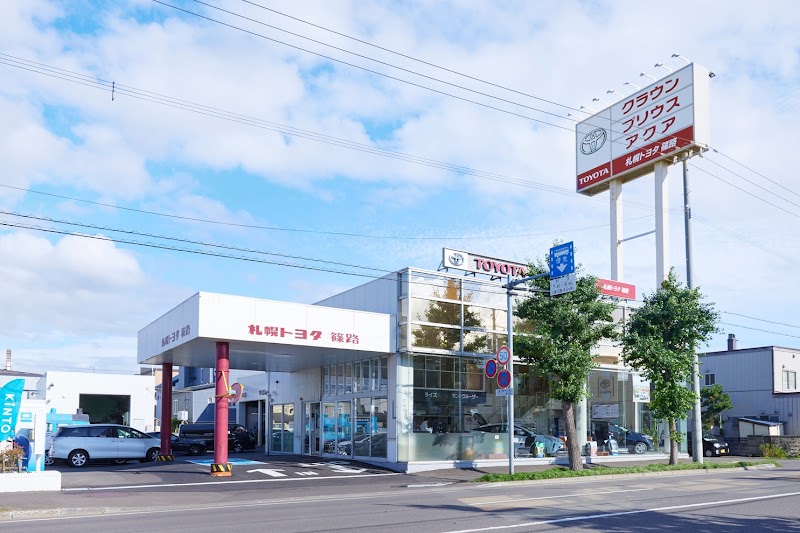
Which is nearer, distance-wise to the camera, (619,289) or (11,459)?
(11,459)

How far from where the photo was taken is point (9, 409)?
1888 centimetres

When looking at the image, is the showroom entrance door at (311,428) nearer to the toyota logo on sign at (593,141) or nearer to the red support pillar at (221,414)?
the red support pillar at (221,414)

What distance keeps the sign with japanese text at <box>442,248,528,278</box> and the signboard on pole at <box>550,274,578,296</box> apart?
12.9 feet

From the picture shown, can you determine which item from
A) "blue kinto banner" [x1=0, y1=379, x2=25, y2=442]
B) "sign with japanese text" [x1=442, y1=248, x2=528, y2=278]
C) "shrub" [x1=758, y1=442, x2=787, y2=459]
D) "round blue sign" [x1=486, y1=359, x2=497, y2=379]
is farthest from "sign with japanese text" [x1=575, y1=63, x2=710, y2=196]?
"blue kinto banner" [x1=0, y1=379, x2=25, y2=442]

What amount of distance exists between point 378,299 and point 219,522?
1437cm

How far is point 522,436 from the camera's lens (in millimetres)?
28266

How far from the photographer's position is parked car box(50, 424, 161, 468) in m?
28.0

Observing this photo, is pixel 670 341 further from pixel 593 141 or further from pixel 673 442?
pixel 593 141

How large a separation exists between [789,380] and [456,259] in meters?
32.5

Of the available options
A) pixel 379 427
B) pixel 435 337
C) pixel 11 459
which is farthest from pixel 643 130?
pixel 11 459

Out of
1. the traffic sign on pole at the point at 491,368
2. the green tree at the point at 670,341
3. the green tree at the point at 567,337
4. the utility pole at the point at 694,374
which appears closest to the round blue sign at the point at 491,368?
the traffic sign on pole at the point at 491,368

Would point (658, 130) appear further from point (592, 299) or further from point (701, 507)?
point (701, 507)

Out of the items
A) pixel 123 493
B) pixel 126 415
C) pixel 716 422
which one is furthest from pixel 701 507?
pixel 126 415

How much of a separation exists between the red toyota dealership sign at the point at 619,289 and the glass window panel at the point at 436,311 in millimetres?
6457
